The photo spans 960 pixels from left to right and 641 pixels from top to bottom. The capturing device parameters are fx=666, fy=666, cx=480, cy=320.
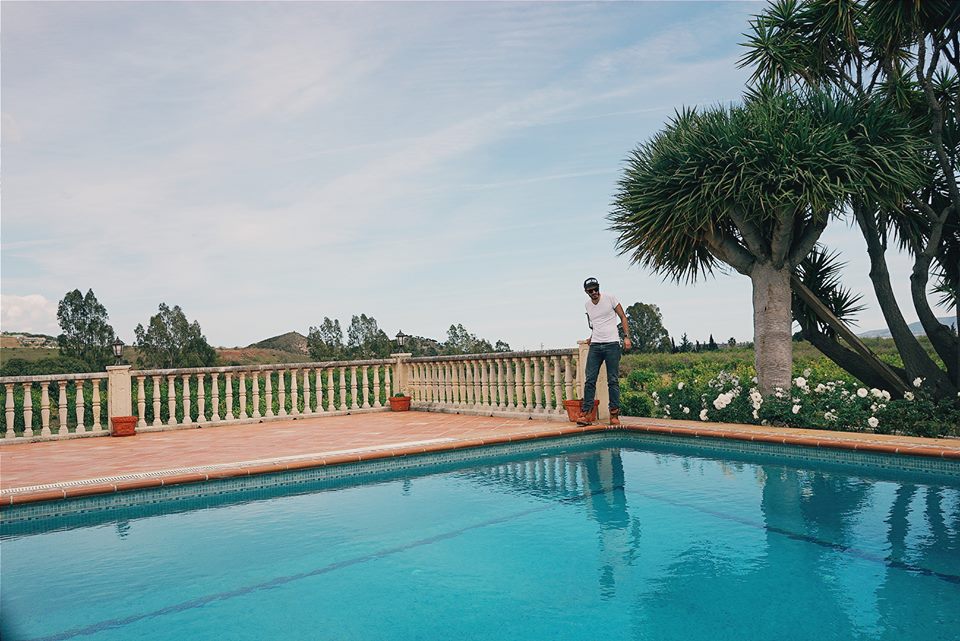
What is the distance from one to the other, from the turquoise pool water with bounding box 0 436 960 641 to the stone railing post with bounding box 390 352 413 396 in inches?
262

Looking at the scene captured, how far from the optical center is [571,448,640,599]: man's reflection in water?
385 centimetres

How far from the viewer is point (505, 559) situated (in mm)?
4125

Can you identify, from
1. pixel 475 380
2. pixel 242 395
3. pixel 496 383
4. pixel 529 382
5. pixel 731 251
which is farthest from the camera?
pixel 475 380

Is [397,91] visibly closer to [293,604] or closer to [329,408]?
[329,408]

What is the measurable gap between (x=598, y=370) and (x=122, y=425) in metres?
7.14

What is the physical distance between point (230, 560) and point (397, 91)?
11530mm

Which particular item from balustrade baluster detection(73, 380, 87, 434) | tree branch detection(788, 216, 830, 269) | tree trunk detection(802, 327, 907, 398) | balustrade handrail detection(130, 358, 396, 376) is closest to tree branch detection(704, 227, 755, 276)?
tree branch detection(788, 216, 830, 269)

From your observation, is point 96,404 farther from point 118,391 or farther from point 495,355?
point 495,355

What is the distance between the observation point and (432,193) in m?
16.3

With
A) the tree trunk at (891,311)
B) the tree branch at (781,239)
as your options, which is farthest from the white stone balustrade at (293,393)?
the tree trunk at (891,311)

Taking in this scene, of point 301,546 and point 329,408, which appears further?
point 329,408

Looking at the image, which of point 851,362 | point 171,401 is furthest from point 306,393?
point 851,362

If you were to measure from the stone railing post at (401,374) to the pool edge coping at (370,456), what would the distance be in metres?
5.30

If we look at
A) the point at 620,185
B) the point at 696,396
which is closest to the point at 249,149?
the point at 620,185
